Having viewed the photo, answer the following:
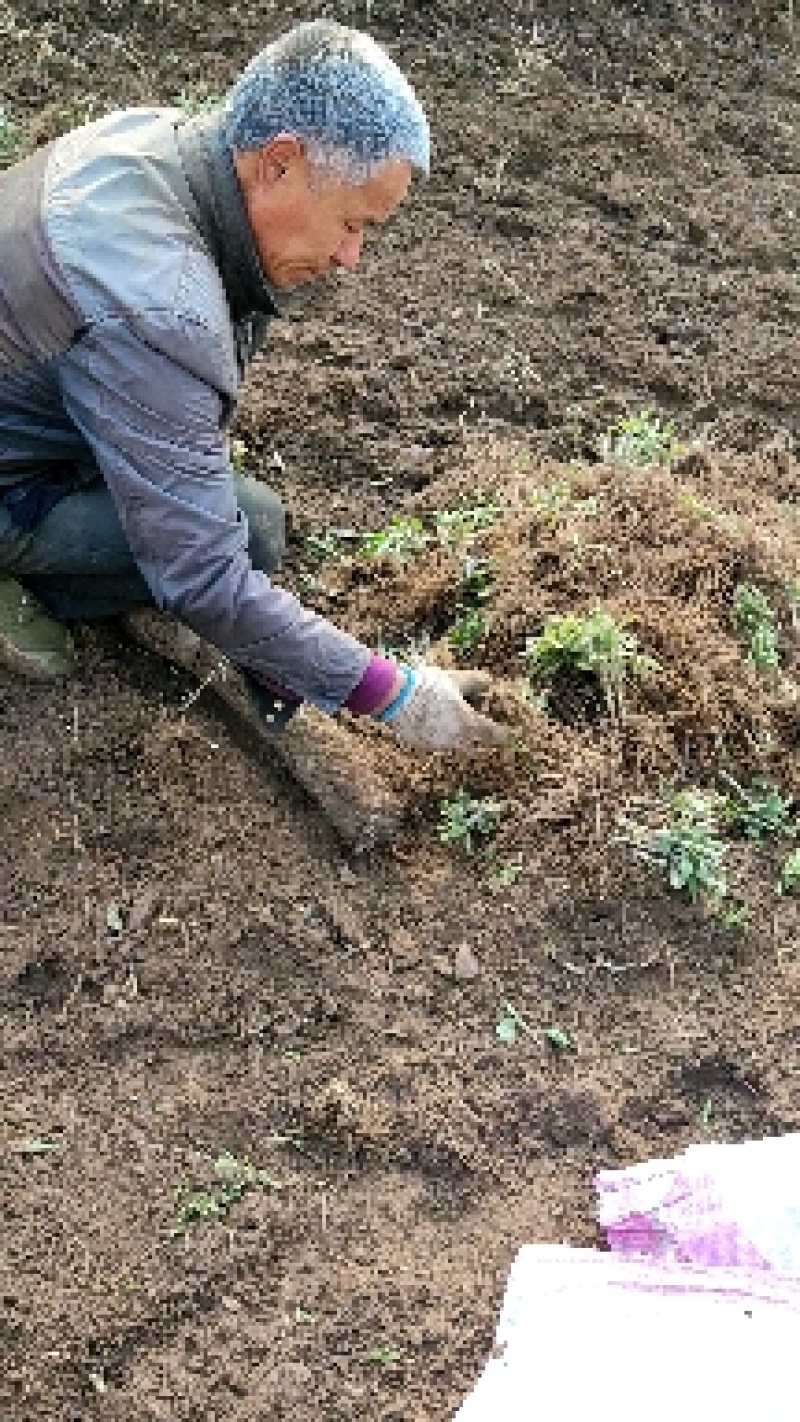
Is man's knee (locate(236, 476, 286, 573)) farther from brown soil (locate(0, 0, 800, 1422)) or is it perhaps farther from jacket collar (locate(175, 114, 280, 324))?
jacket collar (locate(175, 114, 280, 324))

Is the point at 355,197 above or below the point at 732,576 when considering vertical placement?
above

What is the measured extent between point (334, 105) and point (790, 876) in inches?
61.9

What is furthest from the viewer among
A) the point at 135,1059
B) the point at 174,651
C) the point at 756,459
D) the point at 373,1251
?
the point at 756,459

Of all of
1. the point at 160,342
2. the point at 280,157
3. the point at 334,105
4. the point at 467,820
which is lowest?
the point at 467,820

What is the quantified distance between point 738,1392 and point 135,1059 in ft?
3.72

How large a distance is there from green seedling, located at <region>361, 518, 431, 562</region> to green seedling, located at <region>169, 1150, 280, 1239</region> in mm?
1470

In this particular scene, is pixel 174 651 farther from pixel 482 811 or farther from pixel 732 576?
pixel 732 576

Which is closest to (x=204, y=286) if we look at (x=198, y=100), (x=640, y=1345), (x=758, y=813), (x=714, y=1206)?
(x=758, y=813)

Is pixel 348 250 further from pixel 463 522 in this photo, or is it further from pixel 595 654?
pixel 463 522

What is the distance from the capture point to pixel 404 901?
144 inches

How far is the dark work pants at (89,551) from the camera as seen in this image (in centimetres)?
384

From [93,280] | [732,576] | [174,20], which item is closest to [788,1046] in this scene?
[732,576]

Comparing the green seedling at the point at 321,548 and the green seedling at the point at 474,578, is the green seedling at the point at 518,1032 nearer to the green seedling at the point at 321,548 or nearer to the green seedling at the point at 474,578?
the green seedling at the point at 474,578

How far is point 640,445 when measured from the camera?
446 centimetres
